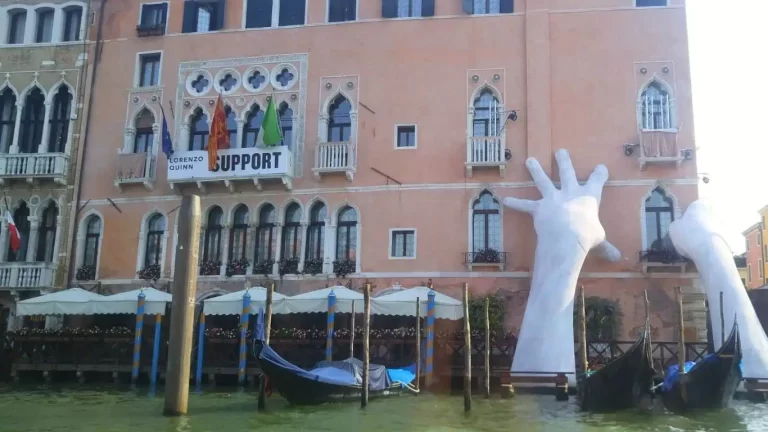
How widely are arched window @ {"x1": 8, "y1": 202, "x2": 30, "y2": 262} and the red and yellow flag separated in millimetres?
5442

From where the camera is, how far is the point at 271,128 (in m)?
17.9

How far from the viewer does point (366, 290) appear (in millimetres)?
12641

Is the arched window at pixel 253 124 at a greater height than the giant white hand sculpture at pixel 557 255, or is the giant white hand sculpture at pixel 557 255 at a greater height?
the arched window at pixel 253 124

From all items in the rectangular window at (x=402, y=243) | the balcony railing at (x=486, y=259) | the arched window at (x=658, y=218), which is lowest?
the balcony railing at (x=486, y=259)

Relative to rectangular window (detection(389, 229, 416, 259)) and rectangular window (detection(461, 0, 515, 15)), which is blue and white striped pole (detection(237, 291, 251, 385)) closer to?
rectangular window (detection(389, 229, 416, 259))

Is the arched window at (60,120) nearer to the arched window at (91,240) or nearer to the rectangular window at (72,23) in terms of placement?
the rectangular window at (72,23)

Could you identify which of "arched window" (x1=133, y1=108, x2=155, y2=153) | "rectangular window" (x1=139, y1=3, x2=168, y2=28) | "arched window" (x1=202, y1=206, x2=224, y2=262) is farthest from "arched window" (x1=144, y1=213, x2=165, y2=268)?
"rectangular window" (x1=139, y1=3, x2=168, y2=28)

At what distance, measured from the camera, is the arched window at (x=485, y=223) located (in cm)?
1752

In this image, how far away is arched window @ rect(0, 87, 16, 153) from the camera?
20484mm

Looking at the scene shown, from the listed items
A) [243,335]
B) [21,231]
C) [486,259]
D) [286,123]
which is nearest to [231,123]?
[286,123]

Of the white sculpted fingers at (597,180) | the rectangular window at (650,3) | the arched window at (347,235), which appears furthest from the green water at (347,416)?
the rectangular window at (650,3)

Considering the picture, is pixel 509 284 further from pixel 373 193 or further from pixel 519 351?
pixel 373 193

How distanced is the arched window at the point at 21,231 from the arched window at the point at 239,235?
216 inches

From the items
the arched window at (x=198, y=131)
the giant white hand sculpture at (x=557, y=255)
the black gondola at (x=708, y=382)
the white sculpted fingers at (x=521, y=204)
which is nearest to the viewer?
the black gondola at (x=708, y=382)
